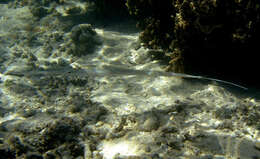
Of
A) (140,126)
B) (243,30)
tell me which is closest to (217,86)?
(243,30)

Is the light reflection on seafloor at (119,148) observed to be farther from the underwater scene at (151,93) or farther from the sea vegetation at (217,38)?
the sea vegetation at (217,38)

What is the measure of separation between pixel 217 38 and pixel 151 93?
1.91 meters

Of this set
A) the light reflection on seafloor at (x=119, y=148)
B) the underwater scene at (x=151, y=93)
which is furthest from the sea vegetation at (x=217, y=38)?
the light reflection on seafloor at (x=119, y=148)

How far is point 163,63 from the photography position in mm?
5879

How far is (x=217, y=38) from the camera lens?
4379mm

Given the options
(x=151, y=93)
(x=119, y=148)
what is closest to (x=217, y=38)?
(x=151, y=93)

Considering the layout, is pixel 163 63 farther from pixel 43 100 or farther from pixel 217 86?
pixel 43 100

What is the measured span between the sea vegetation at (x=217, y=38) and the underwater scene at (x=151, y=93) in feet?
0.07

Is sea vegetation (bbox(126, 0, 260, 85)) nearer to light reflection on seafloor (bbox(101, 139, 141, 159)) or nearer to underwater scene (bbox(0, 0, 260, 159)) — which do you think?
underwater scene (bbox(0, 0, 260, 159))

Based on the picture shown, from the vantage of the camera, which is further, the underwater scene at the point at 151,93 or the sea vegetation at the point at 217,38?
the sea vegetation at the point at 217,38

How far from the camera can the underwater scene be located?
315 cm

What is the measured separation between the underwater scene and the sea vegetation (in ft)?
0.07

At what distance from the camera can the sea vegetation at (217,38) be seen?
4008 mm

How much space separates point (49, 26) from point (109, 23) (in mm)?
3223
